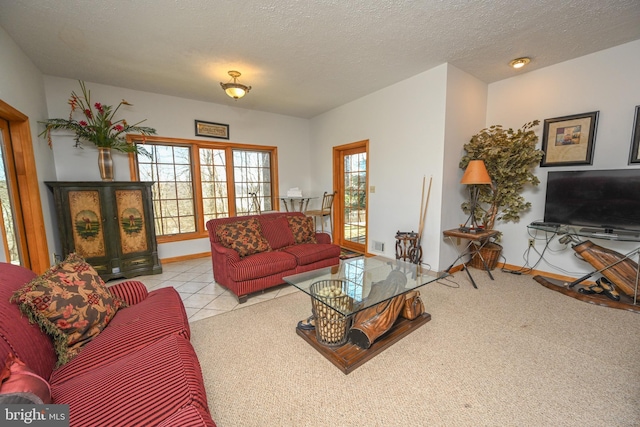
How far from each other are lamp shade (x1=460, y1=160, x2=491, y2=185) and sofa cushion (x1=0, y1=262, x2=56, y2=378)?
3697 mm

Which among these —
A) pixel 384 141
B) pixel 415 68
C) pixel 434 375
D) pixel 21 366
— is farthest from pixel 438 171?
pixel 21 366

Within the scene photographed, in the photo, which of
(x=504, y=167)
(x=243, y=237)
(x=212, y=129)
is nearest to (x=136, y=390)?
(x=243, y=237)

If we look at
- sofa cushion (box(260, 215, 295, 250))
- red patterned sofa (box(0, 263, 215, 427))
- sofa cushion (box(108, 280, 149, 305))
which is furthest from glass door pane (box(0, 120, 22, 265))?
sofa cushion (box(260, 215, 295, 250))

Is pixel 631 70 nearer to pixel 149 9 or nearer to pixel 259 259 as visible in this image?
pixel 259 259

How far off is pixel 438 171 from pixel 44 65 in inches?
194

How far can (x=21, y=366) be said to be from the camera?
2.90ft

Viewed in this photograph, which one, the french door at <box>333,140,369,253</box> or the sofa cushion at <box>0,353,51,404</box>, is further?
the french door at <box>333,140,369,253</box>

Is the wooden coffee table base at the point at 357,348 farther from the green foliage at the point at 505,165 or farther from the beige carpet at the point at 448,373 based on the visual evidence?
the green foliage at the point at 505,165

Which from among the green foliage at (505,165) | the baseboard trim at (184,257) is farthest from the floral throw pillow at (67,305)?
the green foliage at (505,165)

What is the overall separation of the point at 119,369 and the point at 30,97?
3.48m

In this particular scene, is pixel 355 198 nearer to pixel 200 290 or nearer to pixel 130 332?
pixel 200 290

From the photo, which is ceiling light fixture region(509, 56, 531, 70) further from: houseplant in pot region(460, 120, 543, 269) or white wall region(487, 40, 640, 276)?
houseplant in pot region(460, 120, 543, 269)

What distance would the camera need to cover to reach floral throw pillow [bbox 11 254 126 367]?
3.84 feet

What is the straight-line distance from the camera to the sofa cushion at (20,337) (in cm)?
98
